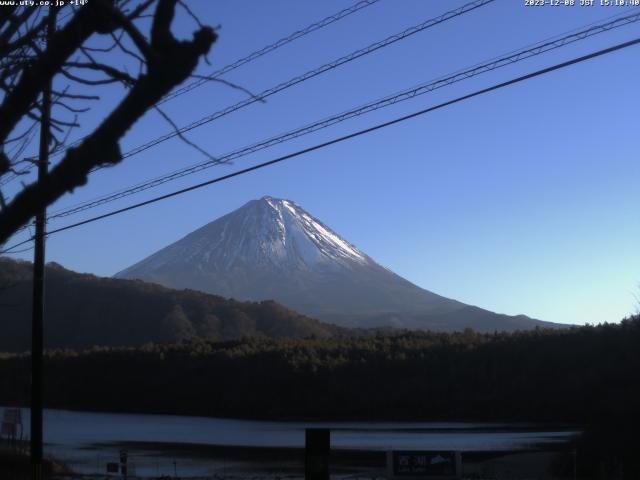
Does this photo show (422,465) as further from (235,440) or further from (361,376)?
(361,376)

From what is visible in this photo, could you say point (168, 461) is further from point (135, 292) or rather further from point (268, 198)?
point (268, 198)

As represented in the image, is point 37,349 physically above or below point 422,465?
above

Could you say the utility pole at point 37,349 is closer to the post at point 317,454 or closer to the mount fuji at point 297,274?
the post at point 317,454

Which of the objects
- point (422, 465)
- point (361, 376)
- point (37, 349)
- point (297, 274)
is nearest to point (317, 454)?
point (422, 465)

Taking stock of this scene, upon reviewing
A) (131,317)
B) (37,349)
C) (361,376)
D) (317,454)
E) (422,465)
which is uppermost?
(131,317)

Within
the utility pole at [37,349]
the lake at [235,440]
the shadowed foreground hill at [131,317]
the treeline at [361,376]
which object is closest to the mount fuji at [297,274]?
Answer: the shadowed foreground hill at [131,317]

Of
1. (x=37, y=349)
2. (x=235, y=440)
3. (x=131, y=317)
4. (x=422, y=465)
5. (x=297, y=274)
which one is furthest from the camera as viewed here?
(x=297, y=274)

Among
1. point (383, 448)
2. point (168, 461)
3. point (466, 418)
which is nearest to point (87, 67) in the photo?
point (168, 461)
